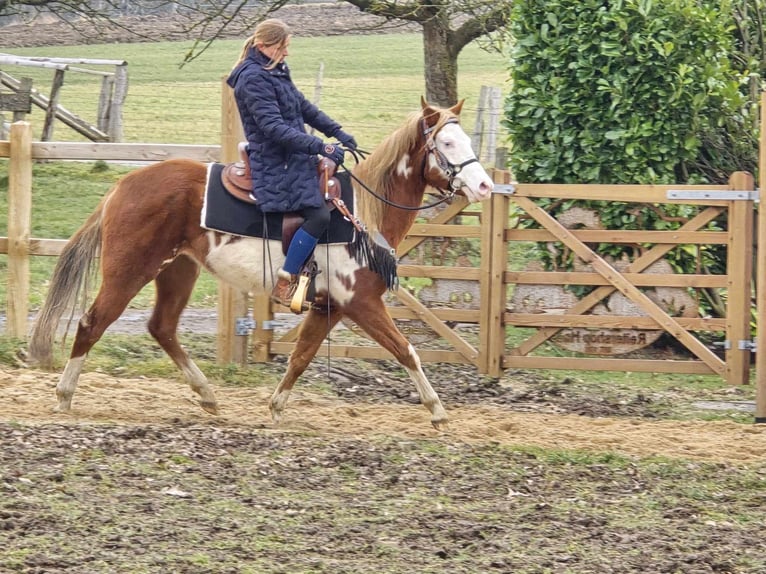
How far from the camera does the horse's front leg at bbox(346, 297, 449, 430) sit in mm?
7379

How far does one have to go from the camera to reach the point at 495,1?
46.9 feet

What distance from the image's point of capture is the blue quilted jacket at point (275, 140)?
279 inches

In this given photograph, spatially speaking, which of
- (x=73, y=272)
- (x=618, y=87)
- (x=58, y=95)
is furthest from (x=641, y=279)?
(x=58, y=95)

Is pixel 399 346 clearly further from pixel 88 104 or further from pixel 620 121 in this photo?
pixel 88 104

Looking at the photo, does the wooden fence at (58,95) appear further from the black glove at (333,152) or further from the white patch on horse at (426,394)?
the white patch on horse at (426,394)

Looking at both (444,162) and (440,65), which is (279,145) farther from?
(440,65)

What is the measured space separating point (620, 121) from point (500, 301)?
201cm

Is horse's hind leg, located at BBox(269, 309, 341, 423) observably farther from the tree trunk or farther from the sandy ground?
the tree trunk

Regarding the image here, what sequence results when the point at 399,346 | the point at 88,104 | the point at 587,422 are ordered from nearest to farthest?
the point at 399,346, the point at 587,422, the point at 88,104

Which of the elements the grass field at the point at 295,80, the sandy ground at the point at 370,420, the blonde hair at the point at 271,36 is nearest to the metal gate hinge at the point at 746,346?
the sandy ground at the point at 370,420

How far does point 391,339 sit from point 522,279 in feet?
6.38

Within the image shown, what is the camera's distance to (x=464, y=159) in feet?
23.7

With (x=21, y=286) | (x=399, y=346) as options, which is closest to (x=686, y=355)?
(x=399, y=346)

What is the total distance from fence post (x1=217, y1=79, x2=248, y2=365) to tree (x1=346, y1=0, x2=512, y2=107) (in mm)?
5096
